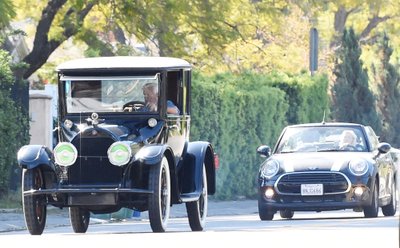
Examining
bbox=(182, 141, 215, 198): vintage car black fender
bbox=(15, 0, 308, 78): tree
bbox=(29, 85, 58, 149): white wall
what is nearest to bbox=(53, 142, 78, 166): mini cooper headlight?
bbox=(182, 141, 215, 198): vintage car black fender

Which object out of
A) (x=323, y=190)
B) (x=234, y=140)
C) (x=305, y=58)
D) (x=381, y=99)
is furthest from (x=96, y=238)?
(x=305, y=58)

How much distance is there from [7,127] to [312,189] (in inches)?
222

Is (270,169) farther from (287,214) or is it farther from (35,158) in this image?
→ (35,158)

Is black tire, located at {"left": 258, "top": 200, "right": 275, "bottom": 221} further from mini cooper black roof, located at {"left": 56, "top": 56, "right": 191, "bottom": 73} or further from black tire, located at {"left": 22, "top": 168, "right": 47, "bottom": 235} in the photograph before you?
black tire, located at {"left": 22, "top": 168, "right": 47, "bottom": 235}

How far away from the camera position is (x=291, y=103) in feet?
122

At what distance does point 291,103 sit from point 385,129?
1311 centimetres

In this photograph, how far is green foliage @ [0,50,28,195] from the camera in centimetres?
2614

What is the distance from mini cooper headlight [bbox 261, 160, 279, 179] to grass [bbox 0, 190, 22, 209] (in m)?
4.61

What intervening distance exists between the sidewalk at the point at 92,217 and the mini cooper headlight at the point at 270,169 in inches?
114

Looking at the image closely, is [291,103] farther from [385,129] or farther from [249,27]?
[385,129]

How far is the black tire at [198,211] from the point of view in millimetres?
20188

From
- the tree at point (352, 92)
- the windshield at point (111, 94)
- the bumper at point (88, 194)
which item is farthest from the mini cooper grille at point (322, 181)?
the tree at point (352, 92)

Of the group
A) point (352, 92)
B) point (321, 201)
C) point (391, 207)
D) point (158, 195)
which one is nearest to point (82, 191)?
point (158, 195)

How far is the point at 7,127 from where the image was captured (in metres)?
26.2
